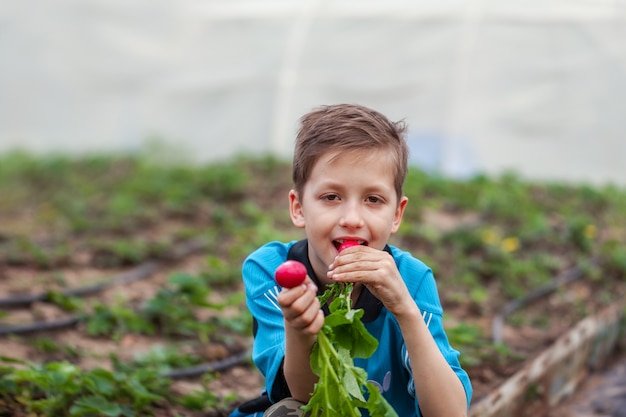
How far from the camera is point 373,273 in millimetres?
2064

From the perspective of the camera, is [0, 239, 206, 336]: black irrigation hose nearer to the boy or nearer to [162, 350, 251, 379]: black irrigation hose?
[162, 350, 251, 379]: black irrigation hose

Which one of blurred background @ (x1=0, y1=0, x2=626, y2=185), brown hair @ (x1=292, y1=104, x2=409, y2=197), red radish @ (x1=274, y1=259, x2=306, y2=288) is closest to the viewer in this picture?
red radish @ (x1=274, y1=259, x2=306, y2=288)

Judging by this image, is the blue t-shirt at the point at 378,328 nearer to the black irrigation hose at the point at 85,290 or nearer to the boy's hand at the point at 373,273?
the boy's hand at the point at 373,273

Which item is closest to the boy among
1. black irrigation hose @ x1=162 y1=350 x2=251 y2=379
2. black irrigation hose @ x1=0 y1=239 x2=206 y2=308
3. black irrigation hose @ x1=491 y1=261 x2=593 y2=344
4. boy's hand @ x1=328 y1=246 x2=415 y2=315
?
boy's hand @ x1=328 y1=246 x2=415 y2=315

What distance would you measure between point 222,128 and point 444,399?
26.6ft

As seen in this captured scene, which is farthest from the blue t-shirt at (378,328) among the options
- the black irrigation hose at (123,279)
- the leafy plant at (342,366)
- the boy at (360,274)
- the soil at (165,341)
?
the black irrigation hose at (123,279)

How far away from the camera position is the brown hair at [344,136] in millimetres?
2268

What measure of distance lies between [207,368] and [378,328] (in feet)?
4.92

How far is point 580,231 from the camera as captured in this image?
21.7ft

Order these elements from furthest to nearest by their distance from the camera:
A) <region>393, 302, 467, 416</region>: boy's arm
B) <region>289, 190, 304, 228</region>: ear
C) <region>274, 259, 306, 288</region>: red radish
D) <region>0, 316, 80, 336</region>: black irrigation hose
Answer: <region>0, 316, 80, 336</region>: black irrigation hose → <region>289, 190, 304, 228</region>: ear → <region>393, 302, 467, 416</region>: boy's arm → <region>274, 259, 306, 288</region>: red radish

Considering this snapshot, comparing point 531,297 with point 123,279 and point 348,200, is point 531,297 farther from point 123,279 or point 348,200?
point 348,200

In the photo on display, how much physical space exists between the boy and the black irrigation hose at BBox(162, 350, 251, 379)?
119 cm

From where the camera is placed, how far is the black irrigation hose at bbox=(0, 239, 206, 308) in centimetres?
457

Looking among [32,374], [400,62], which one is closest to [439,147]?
[400,62]
